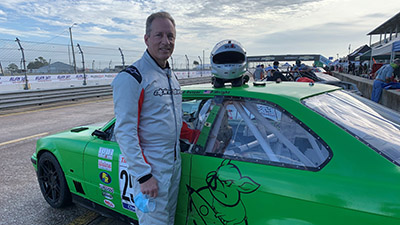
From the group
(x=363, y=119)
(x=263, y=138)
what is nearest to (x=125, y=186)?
(x=263, y=138)

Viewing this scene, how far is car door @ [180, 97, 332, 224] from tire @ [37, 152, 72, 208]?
5.62 feet

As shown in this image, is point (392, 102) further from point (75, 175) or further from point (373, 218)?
point (75, 175)

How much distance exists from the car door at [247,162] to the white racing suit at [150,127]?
21 centimetres

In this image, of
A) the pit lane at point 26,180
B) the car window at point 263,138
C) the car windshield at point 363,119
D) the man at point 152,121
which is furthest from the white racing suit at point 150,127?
the pit lane at point 26,180

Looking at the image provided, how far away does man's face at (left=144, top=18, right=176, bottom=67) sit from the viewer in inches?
69.0

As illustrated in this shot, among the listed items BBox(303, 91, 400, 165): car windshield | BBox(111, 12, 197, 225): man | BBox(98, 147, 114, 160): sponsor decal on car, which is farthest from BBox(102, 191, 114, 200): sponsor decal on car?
BBox(303, 91, 400, 165): car windshield

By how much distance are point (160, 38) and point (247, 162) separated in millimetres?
1002

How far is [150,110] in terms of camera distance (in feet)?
5.68

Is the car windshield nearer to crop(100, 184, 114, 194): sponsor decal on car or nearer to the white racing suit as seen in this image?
the white racing suit

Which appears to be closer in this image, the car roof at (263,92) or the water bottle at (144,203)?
the water bottle at (144,203)

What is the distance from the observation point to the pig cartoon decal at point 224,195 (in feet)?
5.55

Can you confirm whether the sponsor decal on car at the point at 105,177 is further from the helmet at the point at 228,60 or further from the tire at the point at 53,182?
the helmet at the point at 228,60

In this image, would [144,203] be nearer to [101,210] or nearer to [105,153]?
[105,153]

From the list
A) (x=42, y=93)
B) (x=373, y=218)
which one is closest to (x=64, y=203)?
(x=373, y=218)
